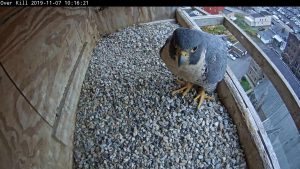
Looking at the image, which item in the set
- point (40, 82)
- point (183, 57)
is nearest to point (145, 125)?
point (183, 57)

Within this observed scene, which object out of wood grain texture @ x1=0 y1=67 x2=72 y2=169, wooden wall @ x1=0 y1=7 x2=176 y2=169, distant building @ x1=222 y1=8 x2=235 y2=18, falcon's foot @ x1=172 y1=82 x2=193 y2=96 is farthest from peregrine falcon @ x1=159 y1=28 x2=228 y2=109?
wood grain texture @ x1=0 y1=67 x2=72 y2=169

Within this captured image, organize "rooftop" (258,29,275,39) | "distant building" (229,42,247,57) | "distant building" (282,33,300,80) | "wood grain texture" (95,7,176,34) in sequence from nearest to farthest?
"distant building" (282,33,300,80) < "rooftop" (258,29,275,39) < "distant building" (229,42,247,57) < "wood grain texture" (95,7,176,34)

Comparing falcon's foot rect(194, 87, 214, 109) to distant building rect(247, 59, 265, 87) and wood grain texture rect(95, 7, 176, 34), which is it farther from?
wood grain texture rect(95, 7, 176, 34)

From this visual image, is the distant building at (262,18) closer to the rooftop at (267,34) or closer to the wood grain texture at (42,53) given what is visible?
the rooftop at (267,34)

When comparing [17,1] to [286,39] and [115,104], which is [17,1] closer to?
[115,104]

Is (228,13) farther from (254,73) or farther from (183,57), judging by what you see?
(183,57)
